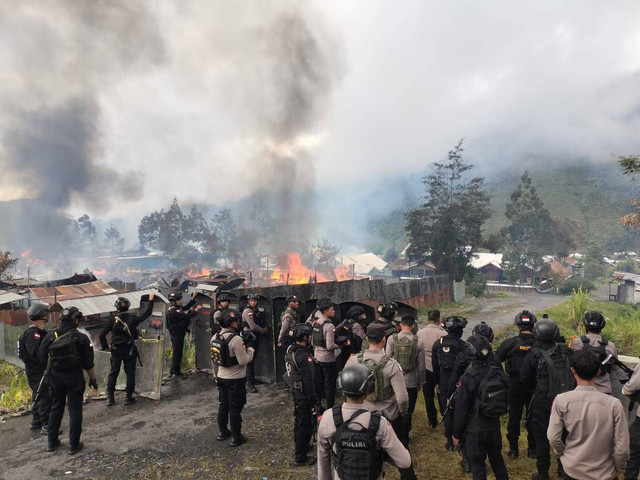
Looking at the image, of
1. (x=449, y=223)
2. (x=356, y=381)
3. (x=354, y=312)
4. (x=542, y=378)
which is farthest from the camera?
(x=449, y=223)

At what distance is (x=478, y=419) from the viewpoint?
4.34 metres

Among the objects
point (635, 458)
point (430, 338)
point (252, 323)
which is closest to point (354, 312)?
point (430, 338)

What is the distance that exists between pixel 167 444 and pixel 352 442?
198 inches

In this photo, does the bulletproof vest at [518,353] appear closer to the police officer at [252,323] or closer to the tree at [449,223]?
the police officer at [252,323]

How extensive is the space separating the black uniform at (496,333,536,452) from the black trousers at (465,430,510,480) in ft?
4.64

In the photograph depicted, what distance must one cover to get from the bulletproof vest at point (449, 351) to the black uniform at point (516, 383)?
1.98 ft

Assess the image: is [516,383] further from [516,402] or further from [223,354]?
[223,354]

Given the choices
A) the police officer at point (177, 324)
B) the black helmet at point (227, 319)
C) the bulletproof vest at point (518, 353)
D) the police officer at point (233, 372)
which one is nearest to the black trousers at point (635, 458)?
the bulletproof vest at point (518, 353)

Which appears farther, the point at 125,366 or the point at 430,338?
the point at 125,366

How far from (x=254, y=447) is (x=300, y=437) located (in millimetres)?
1032

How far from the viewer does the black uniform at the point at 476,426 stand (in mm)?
4348

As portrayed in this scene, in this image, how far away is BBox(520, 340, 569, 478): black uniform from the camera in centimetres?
500

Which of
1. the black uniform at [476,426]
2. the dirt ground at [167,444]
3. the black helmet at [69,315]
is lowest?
the dirt ground at [167,444]

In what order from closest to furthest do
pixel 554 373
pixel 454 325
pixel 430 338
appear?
pixel 554 373 → pixel 454 325 → pixel 430 338
